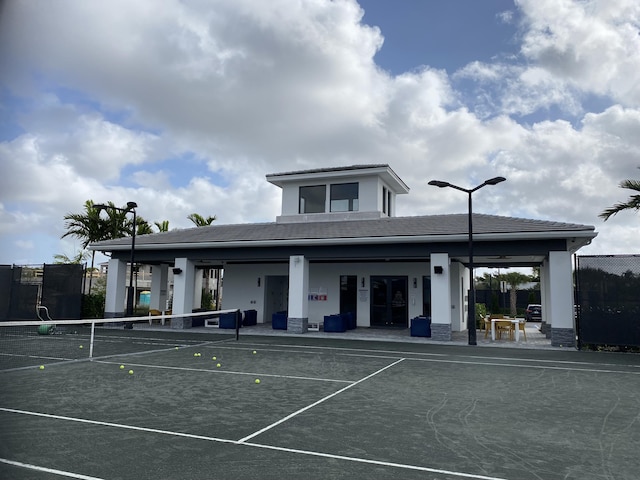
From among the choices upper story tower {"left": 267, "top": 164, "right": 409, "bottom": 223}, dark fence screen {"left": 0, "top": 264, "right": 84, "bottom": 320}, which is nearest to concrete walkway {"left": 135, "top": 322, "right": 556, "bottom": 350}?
dark fence screen {"left": 0, "top": 264, "right": 84, "bottom": 320}

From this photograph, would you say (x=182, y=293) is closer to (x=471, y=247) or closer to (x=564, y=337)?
(x=471, y=247)

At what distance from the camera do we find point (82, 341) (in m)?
17.3

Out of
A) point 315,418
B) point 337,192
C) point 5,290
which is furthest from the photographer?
point 337,192

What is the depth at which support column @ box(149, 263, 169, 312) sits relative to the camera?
28797 mm

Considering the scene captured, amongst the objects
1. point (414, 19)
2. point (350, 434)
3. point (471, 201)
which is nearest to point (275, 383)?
point (350, 434)

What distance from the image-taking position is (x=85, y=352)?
1419 centimetres

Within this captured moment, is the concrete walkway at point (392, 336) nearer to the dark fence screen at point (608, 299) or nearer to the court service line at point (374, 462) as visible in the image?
the dark fence screen at point (608, 299)

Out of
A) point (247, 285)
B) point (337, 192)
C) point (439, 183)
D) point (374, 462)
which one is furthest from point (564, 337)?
point (247, 285)

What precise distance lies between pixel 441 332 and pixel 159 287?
18655 mm

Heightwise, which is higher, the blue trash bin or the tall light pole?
the tall light pole

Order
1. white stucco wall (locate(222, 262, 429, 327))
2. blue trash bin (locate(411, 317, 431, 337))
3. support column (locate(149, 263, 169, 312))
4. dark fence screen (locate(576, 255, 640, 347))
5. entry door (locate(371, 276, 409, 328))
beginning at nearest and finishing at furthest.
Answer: dark fence screen (locate(576, 255, 640, 347)) < blue trash bin (locate(411, 317, 431, 337)) < white stucco wall (locate(222, 262, 429, 327)) < entry door (locate(371, 276, 409, 328)) < support column (locate(149, 263, 169, 312))

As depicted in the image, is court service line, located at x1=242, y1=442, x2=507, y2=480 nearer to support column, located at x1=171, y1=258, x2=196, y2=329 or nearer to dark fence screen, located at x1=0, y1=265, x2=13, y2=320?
support column, located at x1=171, y1=258, x2=196, y2=329

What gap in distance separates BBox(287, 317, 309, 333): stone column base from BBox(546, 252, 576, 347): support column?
10566 mm

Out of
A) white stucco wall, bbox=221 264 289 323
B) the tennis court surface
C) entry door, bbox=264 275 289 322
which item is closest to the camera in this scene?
the tennis court surface
